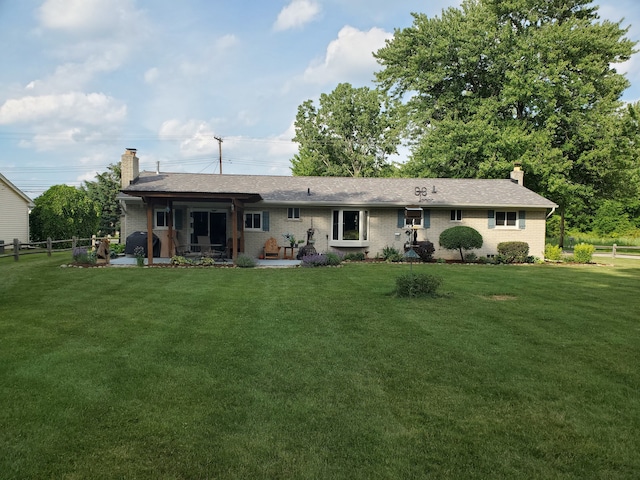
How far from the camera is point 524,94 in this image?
85.5 feet

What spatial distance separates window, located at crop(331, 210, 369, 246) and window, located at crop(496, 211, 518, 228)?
634cm

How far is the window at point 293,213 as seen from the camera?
20156 millimetres

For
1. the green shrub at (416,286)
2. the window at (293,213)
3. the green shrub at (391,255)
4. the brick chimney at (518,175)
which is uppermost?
the brick chimney at (518,175)

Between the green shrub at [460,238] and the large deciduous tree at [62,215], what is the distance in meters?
22.4

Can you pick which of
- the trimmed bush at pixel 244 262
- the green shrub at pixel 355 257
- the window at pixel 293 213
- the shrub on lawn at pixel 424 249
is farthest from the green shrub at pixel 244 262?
the shrub on lawn at pixel 424 249

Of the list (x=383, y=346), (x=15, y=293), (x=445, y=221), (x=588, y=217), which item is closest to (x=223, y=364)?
(x=383, y=346)

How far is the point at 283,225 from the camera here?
2011 cm

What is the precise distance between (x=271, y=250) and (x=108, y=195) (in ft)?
95.8

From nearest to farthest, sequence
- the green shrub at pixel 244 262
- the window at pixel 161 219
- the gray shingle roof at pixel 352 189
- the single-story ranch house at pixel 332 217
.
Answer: the green shrub at pixel 244 262 → the window at pixel 161 219 → the single-story ranch house at pixel 332 217 → the gray shingle roof at pixel 352 189

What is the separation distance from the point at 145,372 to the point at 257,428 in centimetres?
202

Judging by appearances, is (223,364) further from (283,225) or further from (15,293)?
(283,225)

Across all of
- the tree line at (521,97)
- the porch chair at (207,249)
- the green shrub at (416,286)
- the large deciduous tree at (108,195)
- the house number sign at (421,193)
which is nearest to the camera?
the green shrub at (416,286)

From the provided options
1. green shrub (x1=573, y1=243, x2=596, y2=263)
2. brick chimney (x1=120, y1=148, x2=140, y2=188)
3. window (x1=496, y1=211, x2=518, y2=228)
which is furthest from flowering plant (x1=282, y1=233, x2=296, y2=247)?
green shrub (x1=573, y1=243, x2=596, y2=263)

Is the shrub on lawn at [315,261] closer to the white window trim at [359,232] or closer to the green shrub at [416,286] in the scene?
the white window trim at [359,232]
